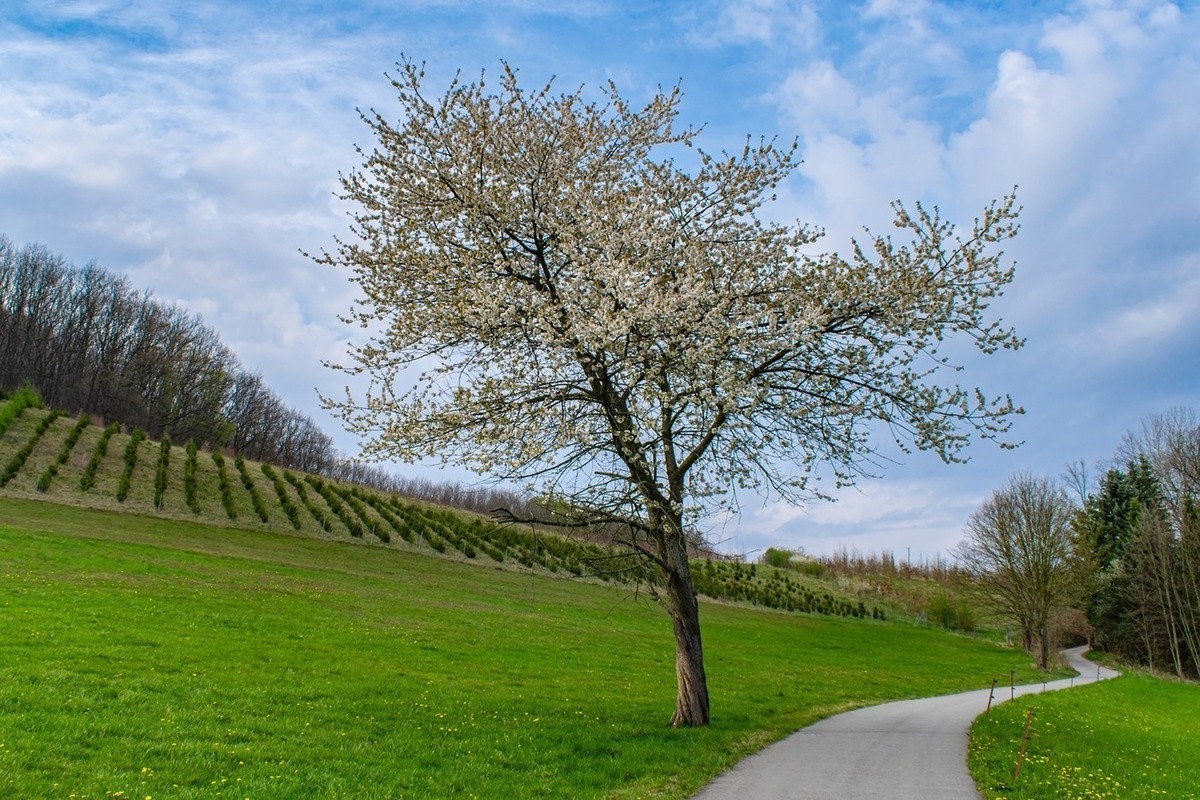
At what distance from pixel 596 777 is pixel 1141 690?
32.7 metres

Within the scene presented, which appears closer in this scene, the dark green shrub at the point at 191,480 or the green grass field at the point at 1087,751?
the green grass field at the point at 1087,751

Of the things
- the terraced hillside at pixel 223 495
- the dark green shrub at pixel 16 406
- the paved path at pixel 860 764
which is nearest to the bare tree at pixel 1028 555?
the terraced hillside at pixel 223 495

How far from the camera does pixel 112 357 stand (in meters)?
70.6

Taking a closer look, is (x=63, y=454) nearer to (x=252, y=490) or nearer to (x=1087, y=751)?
(x=252, y=490)

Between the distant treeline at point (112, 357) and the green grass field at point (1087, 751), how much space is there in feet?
236

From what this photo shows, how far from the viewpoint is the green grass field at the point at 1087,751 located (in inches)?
391

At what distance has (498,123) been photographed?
1255 centimetres

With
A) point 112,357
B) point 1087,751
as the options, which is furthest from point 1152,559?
point 112,357

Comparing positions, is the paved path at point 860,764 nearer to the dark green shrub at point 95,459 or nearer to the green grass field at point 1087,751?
the green grass field at point 1087,751

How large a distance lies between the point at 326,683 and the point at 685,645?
6.25 meters

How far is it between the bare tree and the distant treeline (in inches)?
2701

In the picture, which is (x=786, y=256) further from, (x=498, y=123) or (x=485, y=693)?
(x=485, y=693)

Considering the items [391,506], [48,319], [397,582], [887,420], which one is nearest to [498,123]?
[887,420]

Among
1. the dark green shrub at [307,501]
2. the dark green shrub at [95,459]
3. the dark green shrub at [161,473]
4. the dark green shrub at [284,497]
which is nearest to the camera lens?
the dark green shrub at [95,459]
